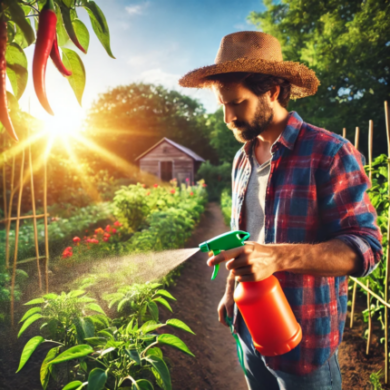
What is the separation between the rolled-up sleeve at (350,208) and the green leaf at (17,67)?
121 centimetres

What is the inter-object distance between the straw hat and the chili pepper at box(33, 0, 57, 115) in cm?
115

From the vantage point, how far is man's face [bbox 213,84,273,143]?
5.38 feet

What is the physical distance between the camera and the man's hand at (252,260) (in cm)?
104

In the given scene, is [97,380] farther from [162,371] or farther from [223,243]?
[223,243]

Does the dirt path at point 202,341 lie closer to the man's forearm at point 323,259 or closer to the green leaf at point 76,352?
the green leaf at point 76,352

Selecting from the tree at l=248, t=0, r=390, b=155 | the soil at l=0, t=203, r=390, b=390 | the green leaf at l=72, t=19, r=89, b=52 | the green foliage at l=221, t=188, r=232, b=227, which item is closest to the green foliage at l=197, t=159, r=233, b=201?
the tree at l=248, t=0, r=390, b=155

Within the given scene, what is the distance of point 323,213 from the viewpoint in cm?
136

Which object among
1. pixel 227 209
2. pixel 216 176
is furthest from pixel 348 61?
pixel 216 176

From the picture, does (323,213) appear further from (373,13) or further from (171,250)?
(373,13)

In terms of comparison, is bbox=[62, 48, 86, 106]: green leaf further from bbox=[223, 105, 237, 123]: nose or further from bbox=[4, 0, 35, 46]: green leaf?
bbox=[223, 105, 237, 123]: nose

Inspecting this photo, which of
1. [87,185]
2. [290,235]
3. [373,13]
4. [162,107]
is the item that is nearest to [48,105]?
[290,235]

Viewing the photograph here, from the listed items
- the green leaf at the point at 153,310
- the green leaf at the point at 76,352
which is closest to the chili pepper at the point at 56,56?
the green leaf at the point at 76,352

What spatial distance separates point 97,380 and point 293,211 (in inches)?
48.8

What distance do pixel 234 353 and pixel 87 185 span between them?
1181 centimetres
